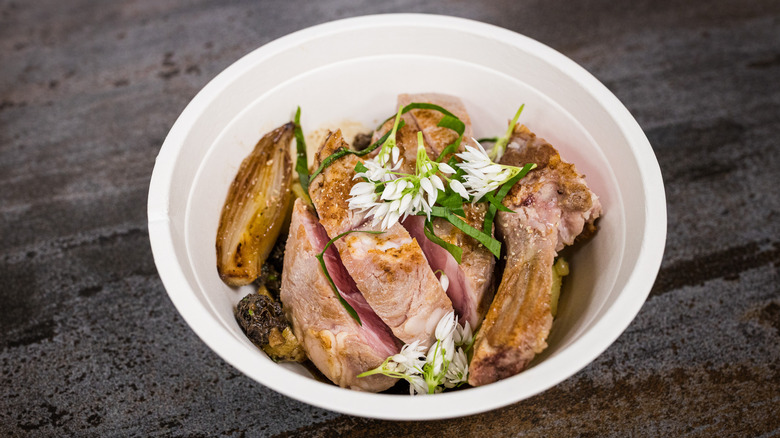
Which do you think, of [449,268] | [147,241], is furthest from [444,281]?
[147,241]

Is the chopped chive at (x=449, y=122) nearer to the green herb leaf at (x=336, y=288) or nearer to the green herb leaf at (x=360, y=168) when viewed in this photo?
the green herb leaf at (x=360, y=168)

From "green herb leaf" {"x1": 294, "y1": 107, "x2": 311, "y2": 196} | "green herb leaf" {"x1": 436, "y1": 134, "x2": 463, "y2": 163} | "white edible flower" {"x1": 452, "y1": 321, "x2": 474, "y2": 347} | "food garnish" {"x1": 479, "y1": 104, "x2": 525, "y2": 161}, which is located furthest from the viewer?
"green herb leaf" {"x1": 294, "y1": 107, "x2": 311, "y2": 196}

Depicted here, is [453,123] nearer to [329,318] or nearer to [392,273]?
[392,273]

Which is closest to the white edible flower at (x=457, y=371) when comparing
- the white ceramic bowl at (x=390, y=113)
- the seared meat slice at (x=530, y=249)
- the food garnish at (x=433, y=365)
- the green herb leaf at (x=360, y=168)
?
the food garnish at (x=433, y=365)

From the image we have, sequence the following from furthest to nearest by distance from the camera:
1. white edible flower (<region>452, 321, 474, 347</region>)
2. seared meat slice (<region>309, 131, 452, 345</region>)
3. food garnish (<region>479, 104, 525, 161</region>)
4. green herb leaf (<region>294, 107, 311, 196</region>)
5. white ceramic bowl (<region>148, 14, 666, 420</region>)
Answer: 1. green herb leaf (<region>294, 107, 311, 196</region>)
2. food garnish (<region>479, 104, 525, 161</region>)
3. white edible flower (<region>452, 321, 474, 347</region>)
4. seared meat slice (<region>309, 131, 452, 345</region>)
5. white ceramic bowl (<region>148, 14, 666, 420</region>)

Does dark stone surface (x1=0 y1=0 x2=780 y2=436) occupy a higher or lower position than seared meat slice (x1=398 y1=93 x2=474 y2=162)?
lower

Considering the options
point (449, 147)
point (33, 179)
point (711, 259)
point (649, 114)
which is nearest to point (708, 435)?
point (711, 259)

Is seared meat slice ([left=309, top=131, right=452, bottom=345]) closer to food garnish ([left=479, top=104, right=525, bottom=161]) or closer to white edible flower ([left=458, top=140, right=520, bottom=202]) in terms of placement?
white edible flower ([left=458, top=140, right=520, bottom=202])

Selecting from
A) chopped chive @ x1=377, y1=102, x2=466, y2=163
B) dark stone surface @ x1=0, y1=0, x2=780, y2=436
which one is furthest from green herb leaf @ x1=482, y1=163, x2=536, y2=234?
dark stone surface @ x1=0, y1=0, x2=780, y2=436
